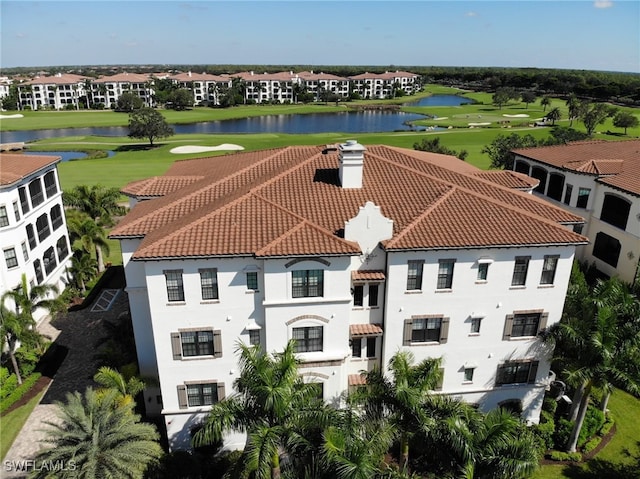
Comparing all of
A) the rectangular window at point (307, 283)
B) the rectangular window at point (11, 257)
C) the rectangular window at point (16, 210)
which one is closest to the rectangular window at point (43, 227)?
the rectangular window at point (16, 210)

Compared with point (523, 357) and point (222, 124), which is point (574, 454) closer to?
point (523, 357)

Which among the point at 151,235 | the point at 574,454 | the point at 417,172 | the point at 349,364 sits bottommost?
the point at 574,454

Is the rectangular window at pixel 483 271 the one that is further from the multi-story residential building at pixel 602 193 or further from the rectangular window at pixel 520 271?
the multi-story residential building at pixel 602 193

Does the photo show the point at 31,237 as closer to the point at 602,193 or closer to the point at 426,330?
the point at 426,330

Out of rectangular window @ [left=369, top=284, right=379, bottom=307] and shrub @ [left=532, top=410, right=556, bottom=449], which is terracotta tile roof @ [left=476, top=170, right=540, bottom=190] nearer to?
rectangular window @ [left=369, top=284, right=379, bottom=307]

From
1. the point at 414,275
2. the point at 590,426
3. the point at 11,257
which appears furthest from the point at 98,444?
the point at 590,426

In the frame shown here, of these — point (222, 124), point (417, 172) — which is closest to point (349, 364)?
point (417, 172)
